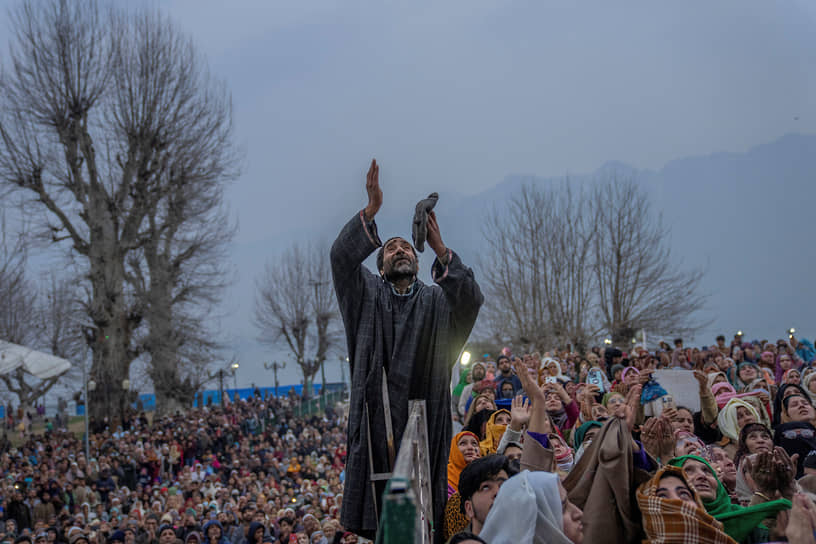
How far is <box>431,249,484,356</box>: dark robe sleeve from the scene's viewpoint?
Result: 3896 millimetres

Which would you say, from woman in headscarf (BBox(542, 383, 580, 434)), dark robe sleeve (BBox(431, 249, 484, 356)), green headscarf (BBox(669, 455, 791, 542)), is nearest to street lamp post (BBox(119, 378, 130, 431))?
woman in headscarf (BBox(542, 383, 580, 434))

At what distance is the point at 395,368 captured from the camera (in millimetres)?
4039

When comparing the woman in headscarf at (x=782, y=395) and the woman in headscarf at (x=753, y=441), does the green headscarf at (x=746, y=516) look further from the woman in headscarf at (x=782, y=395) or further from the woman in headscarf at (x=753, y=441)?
the woman in headscarf at (x=782, y=395)

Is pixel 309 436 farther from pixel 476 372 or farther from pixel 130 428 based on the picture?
pixel 476 372

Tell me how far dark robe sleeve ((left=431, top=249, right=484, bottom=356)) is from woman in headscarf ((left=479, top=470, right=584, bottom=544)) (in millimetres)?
1202

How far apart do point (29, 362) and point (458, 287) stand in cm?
1625

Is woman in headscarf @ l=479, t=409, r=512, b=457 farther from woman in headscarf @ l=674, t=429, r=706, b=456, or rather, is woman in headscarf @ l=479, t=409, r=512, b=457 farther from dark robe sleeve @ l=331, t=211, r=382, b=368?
dark robe sleeve @ l=331, t=211, r=382, b=368

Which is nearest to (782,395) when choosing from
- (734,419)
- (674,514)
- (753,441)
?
(734,419)

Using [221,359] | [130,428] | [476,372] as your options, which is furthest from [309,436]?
[476,372]

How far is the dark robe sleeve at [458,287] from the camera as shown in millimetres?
3896

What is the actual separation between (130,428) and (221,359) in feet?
20.7

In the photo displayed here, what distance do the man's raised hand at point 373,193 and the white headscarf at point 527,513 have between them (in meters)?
1.60

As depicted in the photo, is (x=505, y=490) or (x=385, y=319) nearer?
(x=505, y=490)

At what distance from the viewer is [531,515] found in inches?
110
